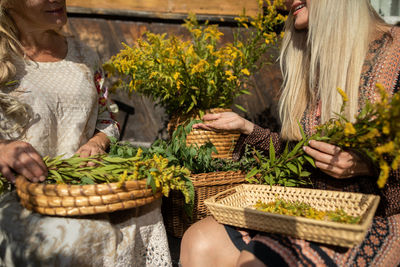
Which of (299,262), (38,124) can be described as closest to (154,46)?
(38,124)

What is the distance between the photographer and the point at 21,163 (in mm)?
1121

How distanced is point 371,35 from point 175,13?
1.66m

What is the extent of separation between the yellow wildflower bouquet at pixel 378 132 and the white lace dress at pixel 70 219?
2.78 ft

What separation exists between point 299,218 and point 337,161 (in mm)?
360

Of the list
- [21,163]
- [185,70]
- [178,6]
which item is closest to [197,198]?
[185,70]

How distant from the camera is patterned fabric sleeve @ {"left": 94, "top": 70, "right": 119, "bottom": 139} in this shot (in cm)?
184

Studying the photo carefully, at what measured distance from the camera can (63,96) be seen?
159 centimetres

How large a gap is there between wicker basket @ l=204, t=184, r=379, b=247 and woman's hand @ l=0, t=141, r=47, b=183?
67cm

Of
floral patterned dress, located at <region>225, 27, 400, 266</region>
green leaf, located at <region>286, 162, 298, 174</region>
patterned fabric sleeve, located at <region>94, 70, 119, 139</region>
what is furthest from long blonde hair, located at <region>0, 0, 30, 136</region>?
green leaf, located at <region>286, 162, 298, 174</region>

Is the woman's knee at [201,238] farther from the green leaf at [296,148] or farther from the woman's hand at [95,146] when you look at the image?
the woman's hand at [95,146]

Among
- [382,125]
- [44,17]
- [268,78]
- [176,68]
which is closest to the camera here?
A: [382,125]

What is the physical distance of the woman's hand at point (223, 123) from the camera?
1653mm

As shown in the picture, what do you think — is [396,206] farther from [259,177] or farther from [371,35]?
[371,35]

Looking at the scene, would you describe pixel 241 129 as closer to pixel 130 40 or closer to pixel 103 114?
pixel 103 114
